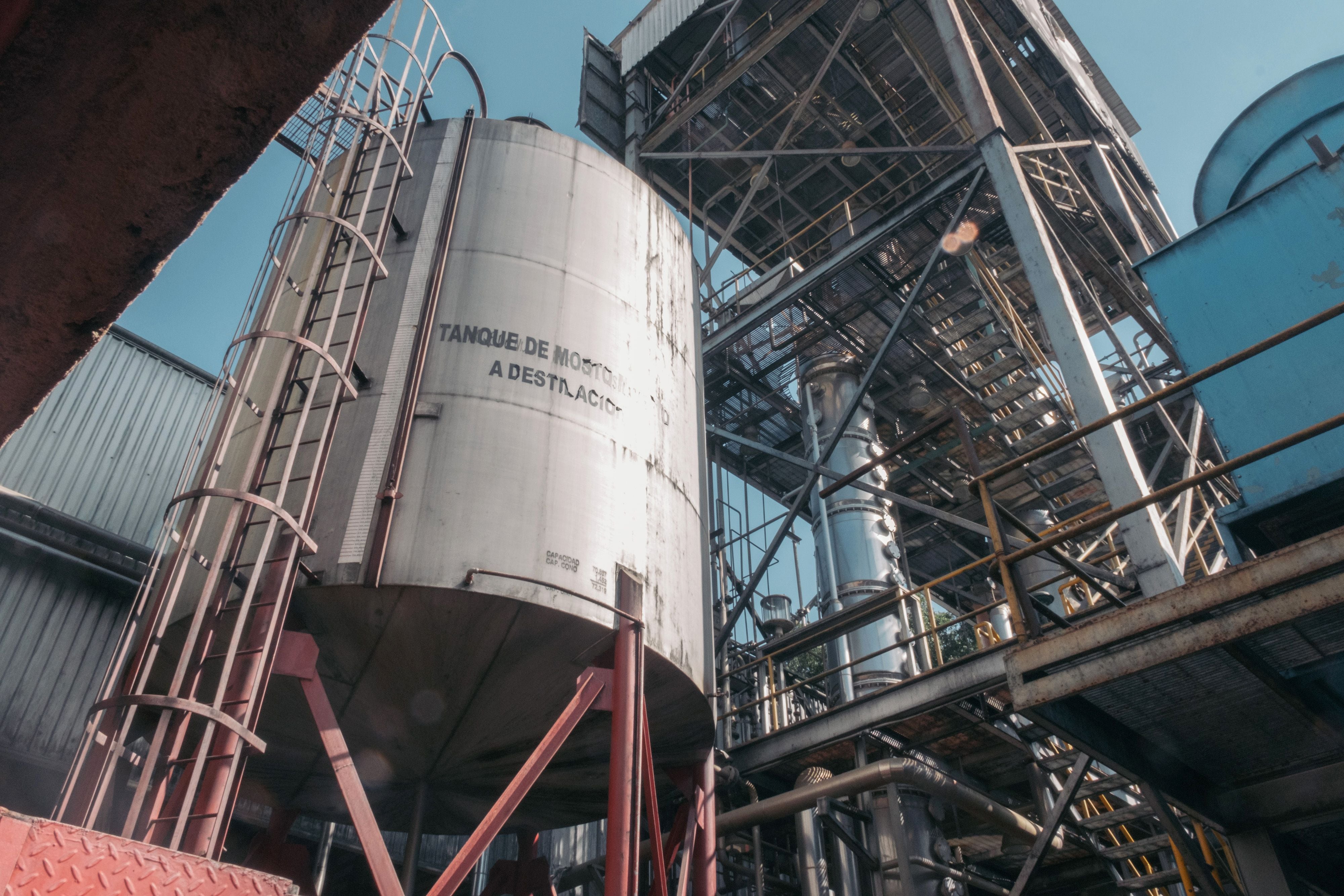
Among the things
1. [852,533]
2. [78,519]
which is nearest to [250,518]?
[78,519]

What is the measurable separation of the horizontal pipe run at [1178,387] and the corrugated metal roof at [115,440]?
12.9m

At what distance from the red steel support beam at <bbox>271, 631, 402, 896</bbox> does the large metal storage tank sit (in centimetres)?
41

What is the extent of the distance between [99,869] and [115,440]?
15.0 m

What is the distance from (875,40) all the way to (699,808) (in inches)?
621

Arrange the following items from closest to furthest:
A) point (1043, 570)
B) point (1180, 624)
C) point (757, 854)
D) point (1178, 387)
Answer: point (1180, 624) → point (1178, 387) → point (757, 854) → point (1043, 570)

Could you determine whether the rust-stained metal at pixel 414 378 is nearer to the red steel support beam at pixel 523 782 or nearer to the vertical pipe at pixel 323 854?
the red steel support beam at pixel 523 782

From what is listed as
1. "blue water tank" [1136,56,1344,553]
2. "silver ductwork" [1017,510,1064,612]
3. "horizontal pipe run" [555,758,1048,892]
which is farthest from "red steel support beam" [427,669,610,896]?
"silver ductwork" [1017,510,1064,612]

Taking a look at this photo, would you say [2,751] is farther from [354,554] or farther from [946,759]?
[946,759]

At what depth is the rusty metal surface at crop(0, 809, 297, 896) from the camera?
5.54 feet

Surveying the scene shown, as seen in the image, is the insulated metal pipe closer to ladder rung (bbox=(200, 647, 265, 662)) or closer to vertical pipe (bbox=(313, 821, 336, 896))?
vertical pipe (bbox=(313, 821, 336, 896))

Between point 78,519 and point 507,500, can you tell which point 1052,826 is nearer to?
point 507,500

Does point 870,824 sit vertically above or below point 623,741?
above

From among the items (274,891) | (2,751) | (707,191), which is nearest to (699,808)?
(274,891)

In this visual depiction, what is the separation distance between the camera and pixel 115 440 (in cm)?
1487
